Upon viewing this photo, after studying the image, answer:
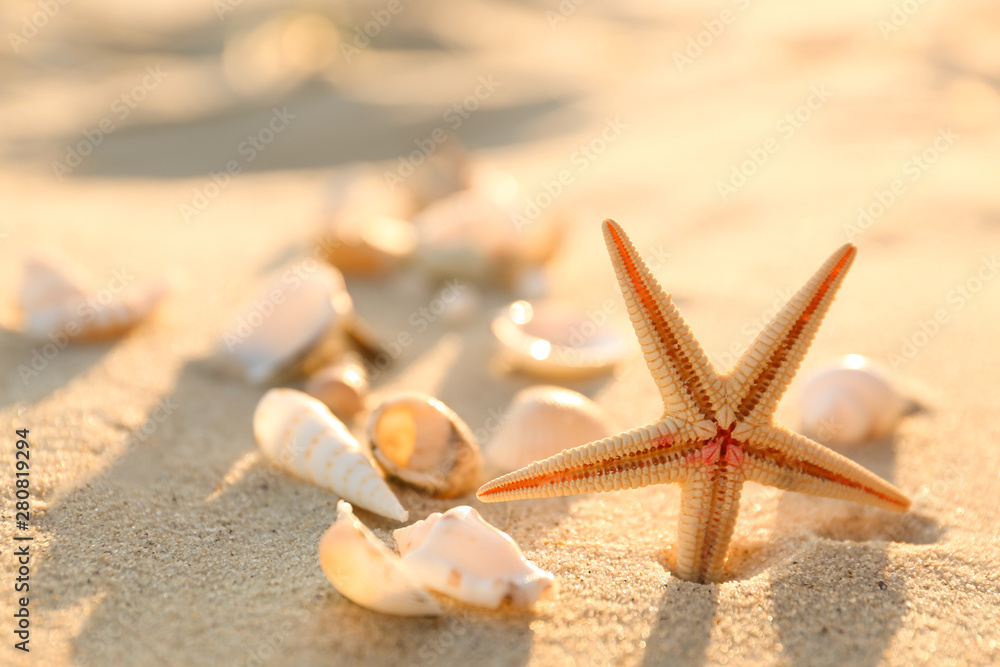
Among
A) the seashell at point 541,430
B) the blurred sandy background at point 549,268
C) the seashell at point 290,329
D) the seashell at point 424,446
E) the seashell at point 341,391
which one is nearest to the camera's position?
the blurred sandy background at point 549,268

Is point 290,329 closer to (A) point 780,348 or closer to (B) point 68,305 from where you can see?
(B) point 68,305

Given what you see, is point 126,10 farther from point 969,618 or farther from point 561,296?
point 969,618

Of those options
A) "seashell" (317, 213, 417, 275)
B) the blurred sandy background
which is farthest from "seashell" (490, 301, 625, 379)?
"seashell" (317, 213, 417, 275)

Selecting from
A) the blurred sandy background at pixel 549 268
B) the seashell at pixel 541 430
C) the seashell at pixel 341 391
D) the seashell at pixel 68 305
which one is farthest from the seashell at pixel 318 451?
the seashell at pixel 68 305

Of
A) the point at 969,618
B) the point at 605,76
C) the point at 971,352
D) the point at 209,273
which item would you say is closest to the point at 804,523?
the point at 969,618

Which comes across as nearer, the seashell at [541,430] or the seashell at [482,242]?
the seashell at [541,430]

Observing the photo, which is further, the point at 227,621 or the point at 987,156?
the point at 987,156

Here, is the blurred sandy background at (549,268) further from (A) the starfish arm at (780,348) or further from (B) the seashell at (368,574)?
(A) the starfish arm at (780,348)

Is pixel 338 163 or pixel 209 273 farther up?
pixel 209 273
